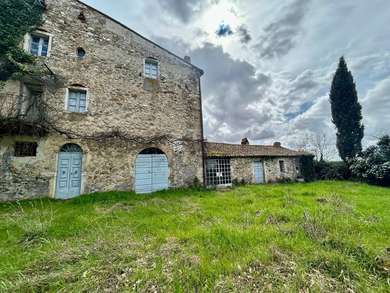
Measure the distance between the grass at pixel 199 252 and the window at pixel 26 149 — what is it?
2.91 meters

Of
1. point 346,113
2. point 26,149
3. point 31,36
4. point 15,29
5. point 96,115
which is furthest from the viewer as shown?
point 346,113

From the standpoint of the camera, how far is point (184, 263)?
3146 millimetres

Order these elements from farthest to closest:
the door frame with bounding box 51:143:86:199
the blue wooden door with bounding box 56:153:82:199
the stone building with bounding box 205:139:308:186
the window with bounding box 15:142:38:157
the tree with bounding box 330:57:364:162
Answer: the tree with bounding box 330:57:364:162 → the stone building with bounding box 205:139:308:186 → the blue wooden door with bounding box 56:153:82:199 → the door frame with bounding box 51:143:86:199 → the window with bounding box 15:142:38:157

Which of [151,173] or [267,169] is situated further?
[267,169]

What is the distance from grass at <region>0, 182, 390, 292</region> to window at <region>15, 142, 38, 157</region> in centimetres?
291

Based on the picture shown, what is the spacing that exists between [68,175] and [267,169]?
1422 cm

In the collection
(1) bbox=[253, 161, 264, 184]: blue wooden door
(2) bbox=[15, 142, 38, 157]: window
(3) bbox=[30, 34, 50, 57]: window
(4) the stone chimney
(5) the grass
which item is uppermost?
(3) bbox=[30, 34, 50, 57]: window

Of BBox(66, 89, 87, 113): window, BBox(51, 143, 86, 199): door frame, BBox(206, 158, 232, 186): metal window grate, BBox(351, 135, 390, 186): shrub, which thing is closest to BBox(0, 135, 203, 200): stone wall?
BBox(51, 143, 86, 199): door frame

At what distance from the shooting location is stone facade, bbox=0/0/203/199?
8070 millimetres

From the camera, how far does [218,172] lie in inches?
526

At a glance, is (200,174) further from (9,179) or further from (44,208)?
(9,179)

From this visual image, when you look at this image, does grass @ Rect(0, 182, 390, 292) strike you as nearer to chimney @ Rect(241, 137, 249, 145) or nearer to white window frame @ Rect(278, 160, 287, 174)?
white window frame @ Rect(278, 160, 287, 174)

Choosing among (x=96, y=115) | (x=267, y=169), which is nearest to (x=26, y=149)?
(x=96, y=115)

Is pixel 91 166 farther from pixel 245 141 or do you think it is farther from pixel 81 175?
pixel 245 141
